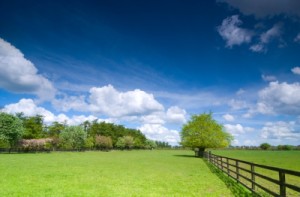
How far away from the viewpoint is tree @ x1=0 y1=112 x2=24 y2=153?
69.4 meters

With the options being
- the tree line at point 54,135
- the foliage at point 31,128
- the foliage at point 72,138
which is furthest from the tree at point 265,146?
the foliage at point 31,128

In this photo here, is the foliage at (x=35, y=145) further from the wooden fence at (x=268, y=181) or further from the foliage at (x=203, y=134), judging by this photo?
the wooden fence at (x=268, y=181)

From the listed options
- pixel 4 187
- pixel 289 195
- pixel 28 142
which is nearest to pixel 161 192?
pixel 289 195

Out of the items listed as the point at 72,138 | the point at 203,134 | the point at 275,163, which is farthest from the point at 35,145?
the point at 275,163

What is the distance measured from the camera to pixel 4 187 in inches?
558

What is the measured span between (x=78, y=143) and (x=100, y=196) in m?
91.4

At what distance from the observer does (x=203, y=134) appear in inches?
2256

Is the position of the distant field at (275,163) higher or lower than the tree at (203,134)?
lower

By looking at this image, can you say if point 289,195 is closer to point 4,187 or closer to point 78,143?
point 4,187

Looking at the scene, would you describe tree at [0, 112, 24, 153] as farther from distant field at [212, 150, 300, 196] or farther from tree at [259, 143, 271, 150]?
tree at [259, 143, 271, 150]

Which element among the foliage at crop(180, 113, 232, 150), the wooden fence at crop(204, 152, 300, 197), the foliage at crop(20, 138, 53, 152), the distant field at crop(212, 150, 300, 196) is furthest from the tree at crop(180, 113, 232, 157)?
the foliage at crop(20, 138, 53, 152)

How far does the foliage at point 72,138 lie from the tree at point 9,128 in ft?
80.7

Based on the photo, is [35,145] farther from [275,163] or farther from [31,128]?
[275,163]

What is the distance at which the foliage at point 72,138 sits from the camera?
318 feet
